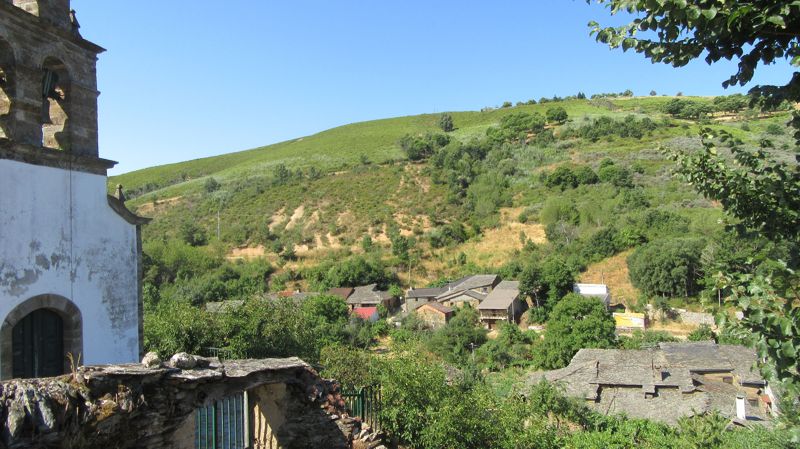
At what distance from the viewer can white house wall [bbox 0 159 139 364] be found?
8.36 meters

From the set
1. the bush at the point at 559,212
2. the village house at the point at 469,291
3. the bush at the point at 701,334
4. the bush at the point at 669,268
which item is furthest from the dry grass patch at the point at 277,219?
the bush at the point at 701,334

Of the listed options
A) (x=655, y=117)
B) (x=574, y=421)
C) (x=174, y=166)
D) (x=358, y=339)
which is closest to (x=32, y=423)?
(x=574, y=421)

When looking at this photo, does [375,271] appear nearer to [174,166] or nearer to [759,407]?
[759,407]

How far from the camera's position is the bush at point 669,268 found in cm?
3908

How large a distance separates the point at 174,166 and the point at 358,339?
268 feet

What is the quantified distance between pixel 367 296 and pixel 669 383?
2703cm

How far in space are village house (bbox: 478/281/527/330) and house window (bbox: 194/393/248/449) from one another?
32897 millimetres

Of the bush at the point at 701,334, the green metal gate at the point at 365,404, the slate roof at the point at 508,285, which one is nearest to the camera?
the green metal gate at the point at 365,404

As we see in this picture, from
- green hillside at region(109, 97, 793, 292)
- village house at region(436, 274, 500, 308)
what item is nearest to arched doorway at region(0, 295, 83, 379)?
village house at region(436, 274, 500, 308)

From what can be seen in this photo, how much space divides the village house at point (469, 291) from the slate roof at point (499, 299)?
869 mm

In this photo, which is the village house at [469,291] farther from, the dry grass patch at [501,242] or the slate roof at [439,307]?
the dry grass patch at [501,242]

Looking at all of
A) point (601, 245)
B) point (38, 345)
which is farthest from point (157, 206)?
point (38, 345)

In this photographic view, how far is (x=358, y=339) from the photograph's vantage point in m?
37.0

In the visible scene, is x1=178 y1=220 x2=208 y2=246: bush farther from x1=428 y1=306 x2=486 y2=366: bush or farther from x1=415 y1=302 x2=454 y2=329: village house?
x1=428 y1=306 x2=486 y2=366: bush
